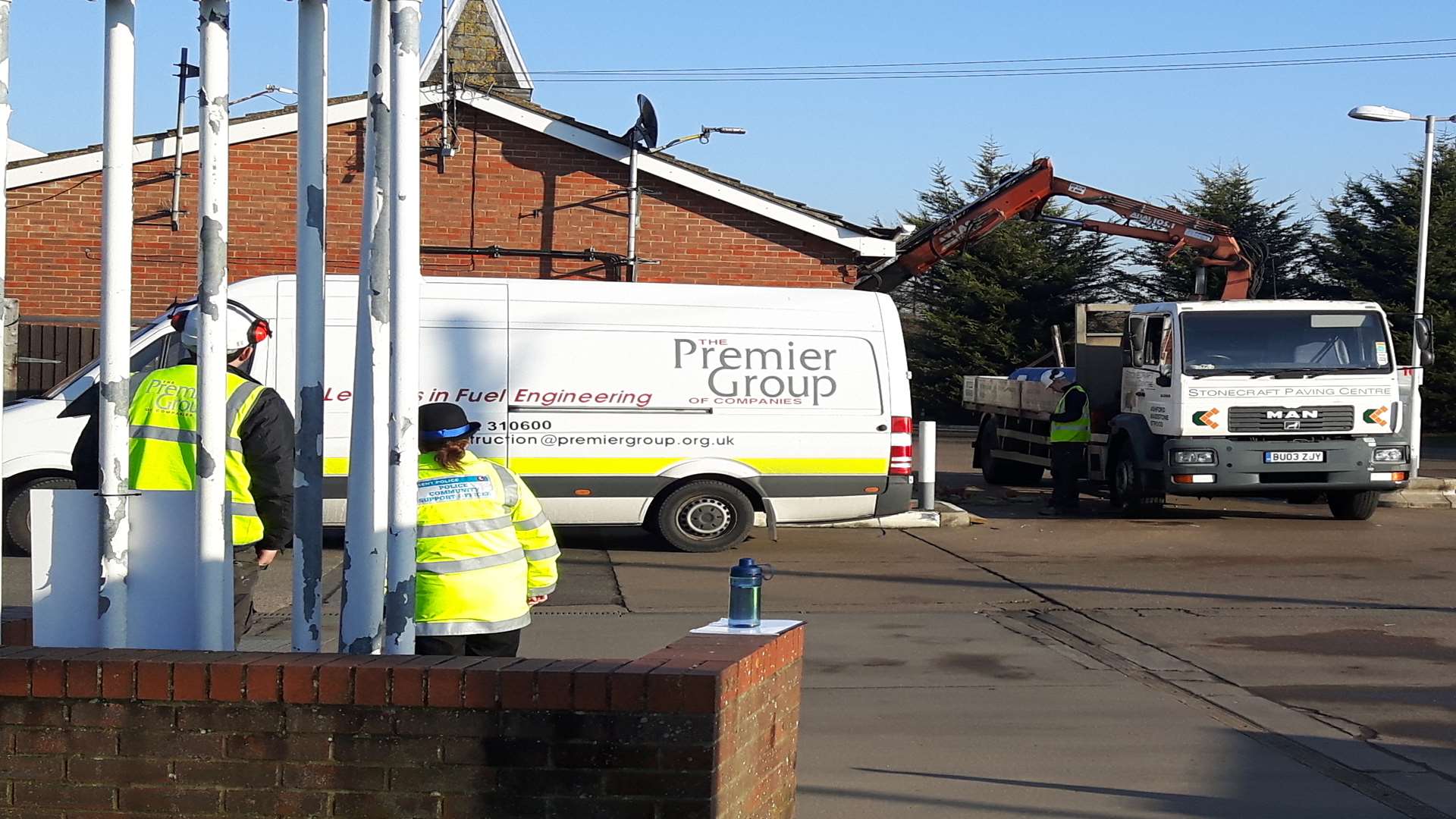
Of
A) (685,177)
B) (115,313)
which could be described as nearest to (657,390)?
(685,177)


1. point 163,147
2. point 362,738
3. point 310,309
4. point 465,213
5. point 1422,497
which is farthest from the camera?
Answer: point 1422,497

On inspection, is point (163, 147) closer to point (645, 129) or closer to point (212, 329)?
point (645, 129)

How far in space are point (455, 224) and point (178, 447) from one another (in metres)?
12.4

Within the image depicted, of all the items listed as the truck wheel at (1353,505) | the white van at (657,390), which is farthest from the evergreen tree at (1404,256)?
the white van at (657,390)

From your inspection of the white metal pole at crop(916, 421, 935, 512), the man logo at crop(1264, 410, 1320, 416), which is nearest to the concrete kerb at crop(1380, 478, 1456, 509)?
the man logo at crop(1264, 410, 1320, 416)

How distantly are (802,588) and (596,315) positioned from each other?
3044 mm

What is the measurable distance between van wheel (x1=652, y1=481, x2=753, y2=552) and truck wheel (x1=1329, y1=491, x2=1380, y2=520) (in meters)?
7.29

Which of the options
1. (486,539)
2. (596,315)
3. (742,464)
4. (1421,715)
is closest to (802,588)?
(742,464)

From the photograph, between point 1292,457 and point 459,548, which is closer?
point 459,548

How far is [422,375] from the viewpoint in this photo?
12336 mm

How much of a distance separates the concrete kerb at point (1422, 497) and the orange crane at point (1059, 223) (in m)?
3.72

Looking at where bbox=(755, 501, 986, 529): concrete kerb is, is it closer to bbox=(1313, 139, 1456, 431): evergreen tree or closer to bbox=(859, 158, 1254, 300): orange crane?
bbox=(859, 158, 1254, 300): orange crane

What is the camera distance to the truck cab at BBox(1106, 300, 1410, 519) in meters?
15.9

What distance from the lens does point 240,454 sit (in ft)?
18.4
